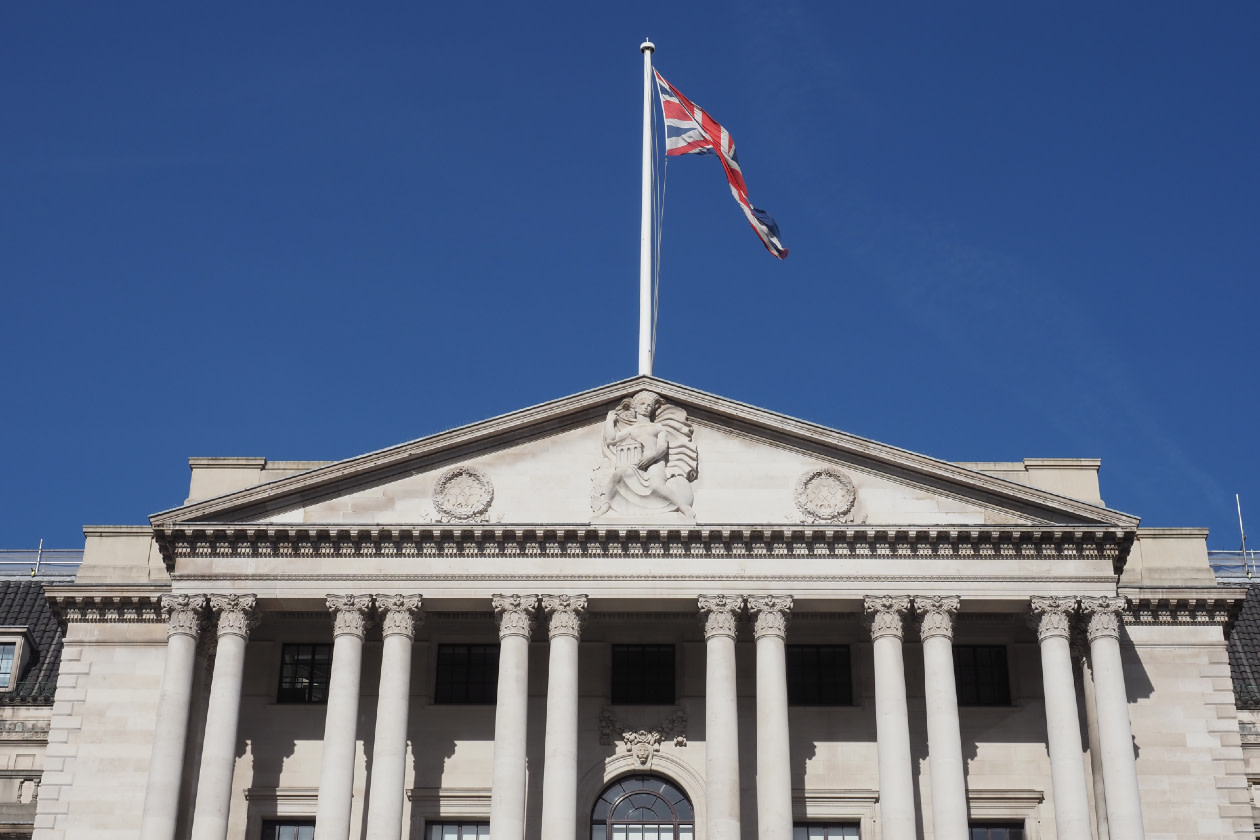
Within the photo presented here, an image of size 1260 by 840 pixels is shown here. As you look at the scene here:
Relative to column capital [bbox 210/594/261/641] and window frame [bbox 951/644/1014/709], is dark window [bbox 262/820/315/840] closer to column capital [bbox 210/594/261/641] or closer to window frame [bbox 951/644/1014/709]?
column capital [bbox 210/594/261/641]

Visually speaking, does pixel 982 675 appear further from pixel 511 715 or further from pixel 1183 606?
pixel 511 715

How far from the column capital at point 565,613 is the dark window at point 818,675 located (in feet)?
23.7

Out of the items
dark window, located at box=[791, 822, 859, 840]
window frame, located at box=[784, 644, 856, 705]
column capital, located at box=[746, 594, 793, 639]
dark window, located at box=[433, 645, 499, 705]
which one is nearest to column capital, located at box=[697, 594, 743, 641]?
column capital, located at box=[746, 594, 793, 639]

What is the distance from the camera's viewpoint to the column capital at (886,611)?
55.6 meters

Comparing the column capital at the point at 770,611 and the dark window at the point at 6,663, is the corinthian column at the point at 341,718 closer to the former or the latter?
the column capital at the point at 770,611

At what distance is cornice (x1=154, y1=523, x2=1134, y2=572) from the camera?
56094 millimetres

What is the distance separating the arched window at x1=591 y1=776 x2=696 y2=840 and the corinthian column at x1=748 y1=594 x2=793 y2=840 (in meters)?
3.71

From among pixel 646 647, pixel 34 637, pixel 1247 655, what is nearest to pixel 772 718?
pixel 646 647

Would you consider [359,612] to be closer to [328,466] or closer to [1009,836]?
[328,466]

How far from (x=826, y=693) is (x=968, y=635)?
4.82 metres

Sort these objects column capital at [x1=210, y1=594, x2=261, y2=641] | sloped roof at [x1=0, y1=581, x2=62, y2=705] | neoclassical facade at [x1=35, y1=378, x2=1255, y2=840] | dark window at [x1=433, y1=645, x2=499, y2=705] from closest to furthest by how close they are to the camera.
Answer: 1. neoclassical facade at [x1=35, y1=378, x2=1255, y2=840]
2. column capital at [x1=210, y1=594, x2=261, y2=641]
3. dark window at [x1=433, y1=645, x2=499, y2=705]
4. sloped roof at [x1=0, y1=581, x2=62, y2=705]

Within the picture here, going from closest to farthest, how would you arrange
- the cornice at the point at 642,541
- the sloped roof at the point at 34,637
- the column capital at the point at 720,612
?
the column capital at the point at 720,612 → the cornice at the point at 642,541 → the sloped roof at the point at 34,637

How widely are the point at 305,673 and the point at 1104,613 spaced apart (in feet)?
79.4

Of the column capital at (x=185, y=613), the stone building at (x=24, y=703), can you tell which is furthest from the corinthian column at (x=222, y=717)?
the stone building at (x=24, y=703)
